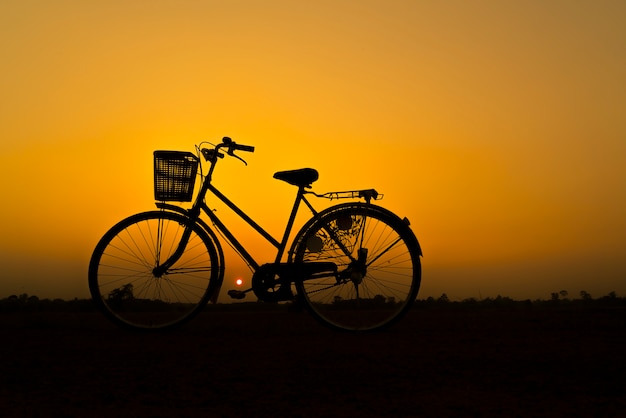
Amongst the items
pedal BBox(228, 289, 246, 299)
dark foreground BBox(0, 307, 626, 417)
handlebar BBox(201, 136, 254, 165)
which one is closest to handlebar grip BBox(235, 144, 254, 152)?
handlebar BBox(201, 136, 254, 165)

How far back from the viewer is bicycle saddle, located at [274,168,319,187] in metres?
6.09

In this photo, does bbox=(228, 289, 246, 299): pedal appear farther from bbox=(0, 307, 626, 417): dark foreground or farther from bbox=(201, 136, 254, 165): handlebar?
bbox=(201, 136, 254, 165): handlebar

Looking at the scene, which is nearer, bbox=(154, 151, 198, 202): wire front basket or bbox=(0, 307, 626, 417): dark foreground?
bbox=(0, 307, 626, 417): dark foreground

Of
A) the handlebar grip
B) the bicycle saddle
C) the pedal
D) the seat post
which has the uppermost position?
the handlebar grip

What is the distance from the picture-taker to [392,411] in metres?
3.27

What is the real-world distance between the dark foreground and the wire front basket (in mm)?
1286

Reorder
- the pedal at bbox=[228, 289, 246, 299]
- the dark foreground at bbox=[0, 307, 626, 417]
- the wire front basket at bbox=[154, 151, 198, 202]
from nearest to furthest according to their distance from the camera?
the dark foreground at bbox=[0, 307, 626, 417], the wire front basket at bbox=[154, 151, 198, 202], the pedal at bbox=[228, 289, 246, 299]

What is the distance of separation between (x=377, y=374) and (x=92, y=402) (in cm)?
167

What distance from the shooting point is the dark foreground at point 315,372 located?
339cm

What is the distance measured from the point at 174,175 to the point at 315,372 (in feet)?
8.73

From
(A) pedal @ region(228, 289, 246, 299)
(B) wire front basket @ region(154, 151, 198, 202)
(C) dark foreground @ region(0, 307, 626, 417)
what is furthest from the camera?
(A) pedal @ region(228, 289, 246, 299)

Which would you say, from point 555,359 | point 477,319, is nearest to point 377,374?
point 555,359

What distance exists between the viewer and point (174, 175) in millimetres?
6074

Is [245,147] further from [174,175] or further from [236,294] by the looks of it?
[236,294]
